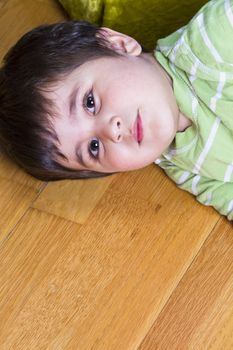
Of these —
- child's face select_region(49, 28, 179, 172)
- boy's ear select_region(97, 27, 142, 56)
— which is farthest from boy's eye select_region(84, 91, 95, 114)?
boy's ear select_region(97, 27, 142, 56)

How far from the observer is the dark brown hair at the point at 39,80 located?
98 cm

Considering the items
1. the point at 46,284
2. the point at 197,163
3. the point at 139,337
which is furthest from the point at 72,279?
the point at 197,163

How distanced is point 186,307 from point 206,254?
0.09m

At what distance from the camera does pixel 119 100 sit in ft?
3.14

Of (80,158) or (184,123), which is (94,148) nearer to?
(80,158)

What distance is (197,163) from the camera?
107 centimetres

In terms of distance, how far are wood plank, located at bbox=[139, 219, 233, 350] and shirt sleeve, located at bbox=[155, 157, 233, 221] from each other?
5 cm

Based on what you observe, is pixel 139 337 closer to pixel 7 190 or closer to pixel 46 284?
pixel 46 284

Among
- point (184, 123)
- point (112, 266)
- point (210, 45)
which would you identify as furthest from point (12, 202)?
point (210, 45)

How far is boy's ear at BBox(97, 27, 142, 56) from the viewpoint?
3.35 feet

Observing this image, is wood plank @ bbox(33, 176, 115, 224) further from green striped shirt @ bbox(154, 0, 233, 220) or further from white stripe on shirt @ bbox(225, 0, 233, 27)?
white stripe on shirt @ bbox(225, 0, 233, 27)

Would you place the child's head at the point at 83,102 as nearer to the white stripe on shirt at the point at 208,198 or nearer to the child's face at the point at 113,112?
the child's face at the point at 113,112

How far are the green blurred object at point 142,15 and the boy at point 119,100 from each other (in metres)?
0.12

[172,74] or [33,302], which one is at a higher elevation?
[172,74]
